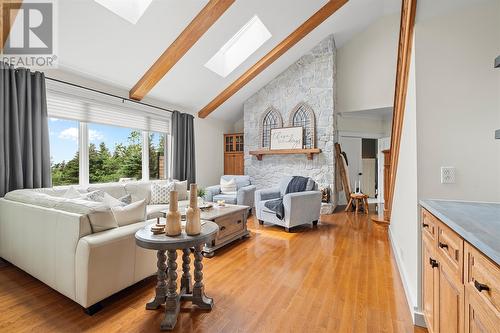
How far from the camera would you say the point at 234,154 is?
22.0 feet

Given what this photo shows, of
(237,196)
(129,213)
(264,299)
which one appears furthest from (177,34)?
(264,299)

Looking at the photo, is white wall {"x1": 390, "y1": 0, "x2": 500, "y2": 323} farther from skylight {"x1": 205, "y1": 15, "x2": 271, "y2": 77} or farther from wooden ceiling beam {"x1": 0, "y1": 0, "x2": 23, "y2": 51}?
wooden ceiling beam {"x1": 0, "y1": 0, "x2": 23, "y2": 51}

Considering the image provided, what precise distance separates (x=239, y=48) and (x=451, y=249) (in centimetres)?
473

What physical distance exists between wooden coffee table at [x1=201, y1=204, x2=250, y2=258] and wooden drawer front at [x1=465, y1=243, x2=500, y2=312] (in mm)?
2430

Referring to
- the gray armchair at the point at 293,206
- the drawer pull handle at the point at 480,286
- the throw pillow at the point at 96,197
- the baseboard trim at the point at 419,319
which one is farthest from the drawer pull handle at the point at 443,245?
the throw pillow at the point at 96,197

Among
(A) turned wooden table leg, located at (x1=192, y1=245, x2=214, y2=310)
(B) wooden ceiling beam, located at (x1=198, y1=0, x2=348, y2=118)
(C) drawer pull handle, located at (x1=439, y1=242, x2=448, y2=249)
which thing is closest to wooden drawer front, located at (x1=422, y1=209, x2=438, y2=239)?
(C) drawer pull handle, located at (x1=439, y1=242, x2=448, y2=249)

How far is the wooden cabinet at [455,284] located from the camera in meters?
0.77

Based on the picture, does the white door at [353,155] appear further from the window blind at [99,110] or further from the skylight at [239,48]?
the window blind at [99,110]

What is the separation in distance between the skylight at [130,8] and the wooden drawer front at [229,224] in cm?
281

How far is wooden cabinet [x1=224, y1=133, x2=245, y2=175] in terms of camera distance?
21.7 feet

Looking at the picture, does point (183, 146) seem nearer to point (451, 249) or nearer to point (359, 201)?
point (359, 201)

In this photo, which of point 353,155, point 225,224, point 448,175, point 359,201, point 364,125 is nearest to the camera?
point 448,175

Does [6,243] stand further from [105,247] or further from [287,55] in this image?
[287,55]

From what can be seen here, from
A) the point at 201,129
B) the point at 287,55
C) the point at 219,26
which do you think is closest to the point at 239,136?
the point at 201,129
